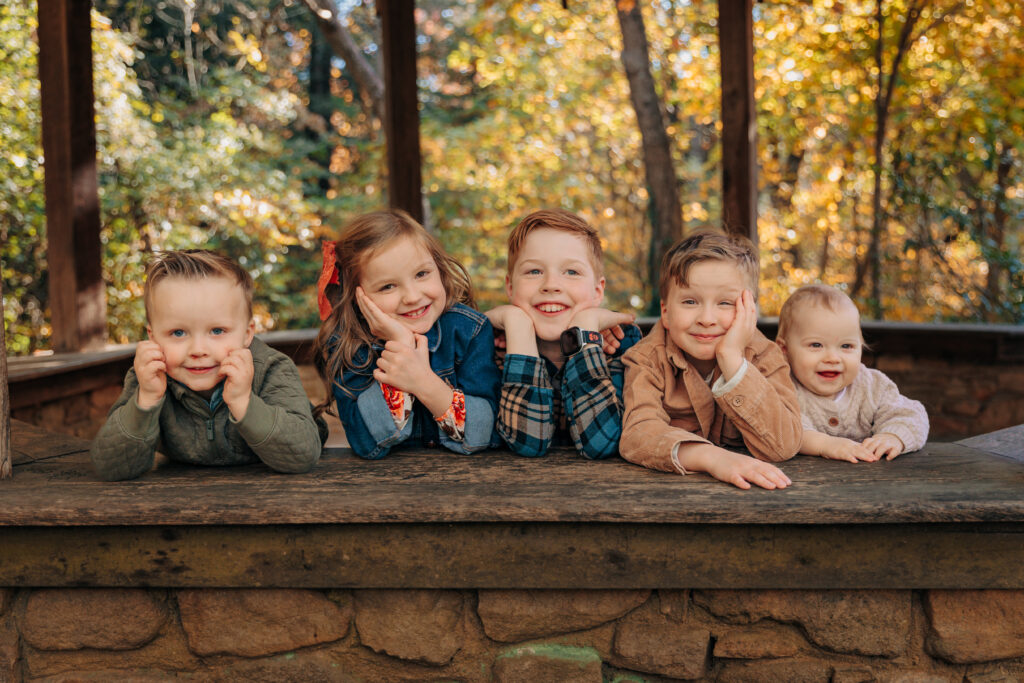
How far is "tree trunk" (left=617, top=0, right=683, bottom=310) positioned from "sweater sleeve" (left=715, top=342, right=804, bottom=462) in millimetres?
5948

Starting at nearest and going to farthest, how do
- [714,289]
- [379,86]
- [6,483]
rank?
1. [6,483]
2. [714,289]
3. [379,86]

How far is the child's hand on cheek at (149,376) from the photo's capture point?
68.9 inches

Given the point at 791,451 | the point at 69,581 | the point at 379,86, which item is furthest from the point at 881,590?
the point at 379,86

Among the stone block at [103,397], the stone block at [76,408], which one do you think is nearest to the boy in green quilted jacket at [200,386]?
the stone block at [76,408]

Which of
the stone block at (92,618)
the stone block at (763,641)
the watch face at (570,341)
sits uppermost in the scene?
the watch face at (570,341)

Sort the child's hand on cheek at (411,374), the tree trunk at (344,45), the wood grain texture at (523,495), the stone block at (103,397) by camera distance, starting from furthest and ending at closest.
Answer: the tree trunk at (344,45) → the stone block at (103,397) → the child's hand on cheek at (411,374) → the wood grain texture at (523,495)

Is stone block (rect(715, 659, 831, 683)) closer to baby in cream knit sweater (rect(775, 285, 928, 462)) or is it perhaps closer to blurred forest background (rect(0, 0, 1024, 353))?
baby in cream knit sweater (rect(775, 285, 928, 462))

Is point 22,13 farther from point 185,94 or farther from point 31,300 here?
point 185,94

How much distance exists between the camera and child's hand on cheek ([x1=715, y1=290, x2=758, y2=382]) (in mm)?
1886

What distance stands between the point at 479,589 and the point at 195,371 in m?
0.80

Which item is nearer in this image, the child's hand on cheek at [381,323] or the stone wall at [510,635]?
the stone wall at [510,635]

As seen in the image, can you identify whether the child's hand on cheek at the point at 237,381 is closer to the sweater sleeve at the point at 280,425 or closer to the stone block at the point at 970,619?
the sweater sleeve at the point at 280,425

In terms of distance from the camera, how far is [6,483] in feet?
6.00

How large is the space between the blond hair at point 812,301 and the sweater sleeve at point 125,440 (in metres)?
1.59
